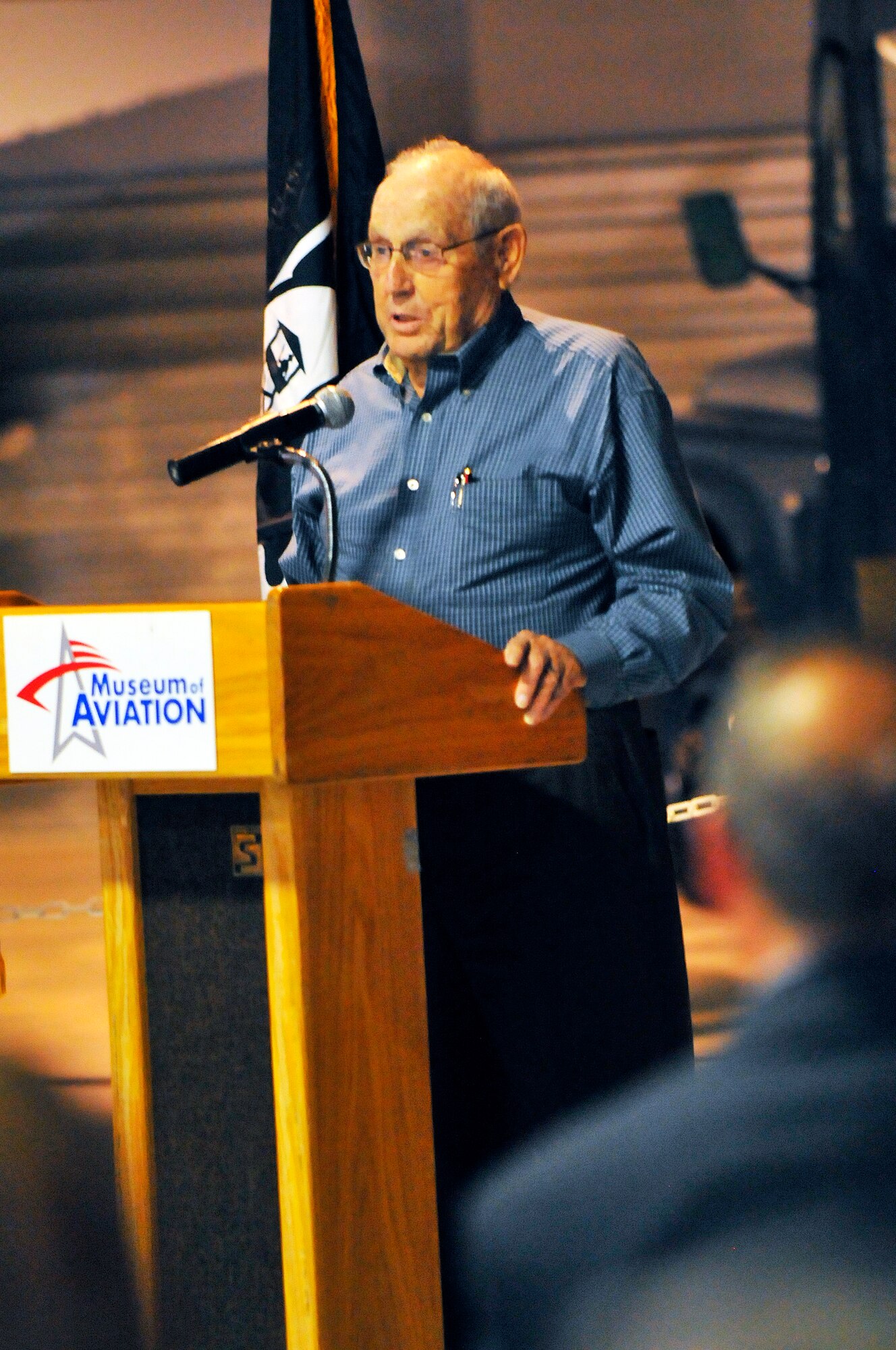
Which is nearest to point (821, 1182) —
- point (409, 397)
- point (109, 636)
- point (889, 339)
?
point (109, 636)

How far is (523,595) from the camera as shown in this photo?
4.97 feet

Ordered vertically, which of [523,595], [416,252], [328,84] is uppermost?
[328,84]

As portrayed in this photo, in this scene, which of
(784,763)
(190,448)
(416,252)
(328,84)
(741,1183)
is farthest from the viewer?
(190,448)

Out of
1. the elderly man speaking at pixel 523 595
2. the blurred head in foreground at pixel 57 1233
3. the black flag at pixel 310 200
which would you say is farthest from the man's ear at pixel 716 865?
the elderly man speaking at pixel 523 595

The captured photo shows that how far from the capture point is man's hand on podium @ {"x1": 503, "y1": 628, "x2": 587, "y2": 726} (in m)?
1.15

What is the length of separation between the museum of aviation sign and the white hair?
740 mm

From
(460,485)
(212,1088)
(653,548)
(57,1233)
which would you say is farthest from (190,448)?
(212,1088)

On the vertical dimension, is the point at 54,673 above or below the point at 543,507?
below

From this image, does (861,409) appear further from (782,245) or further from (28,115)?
(28,115)

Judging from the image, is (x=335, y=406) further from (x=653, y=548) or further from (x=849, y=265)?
(x=849, y=265)

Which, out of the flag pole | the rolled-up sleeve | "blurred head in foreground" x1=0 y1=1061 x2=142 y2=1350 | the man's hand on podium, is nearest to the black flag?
the flag pole

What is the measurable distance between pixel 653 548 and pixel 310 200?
4.07 feet

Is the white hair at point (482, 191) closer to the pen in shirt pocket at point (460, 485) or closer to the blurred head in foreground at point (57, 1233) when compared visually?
the pen in shirt pocket at point (460, 485)

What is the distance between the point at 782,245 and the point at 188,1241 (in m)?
2.64
